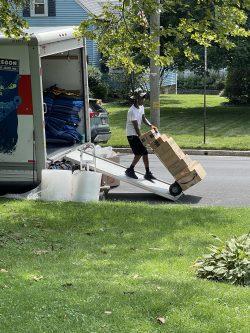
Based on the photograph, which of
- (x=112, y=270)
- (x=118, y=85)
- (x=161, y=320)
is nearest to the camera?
(x=161, y=320)

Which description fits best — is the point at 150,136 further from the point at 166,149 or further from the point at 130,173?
the point at 130,173

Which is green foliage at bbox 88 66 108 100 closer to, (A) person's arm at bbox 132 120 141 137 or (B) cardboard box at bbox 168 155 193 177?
(A) person's arm at bbox 132 120 141 137

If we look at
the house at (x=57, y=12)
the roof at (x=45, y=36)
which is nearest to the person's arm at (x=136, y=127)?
the roof at (x=45, y=36)

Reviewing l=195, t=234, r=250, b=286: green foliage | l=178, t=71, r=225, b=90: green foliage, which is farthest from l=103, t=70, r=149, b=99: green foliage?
l=195, t=234, r=250, b=286: green foliage

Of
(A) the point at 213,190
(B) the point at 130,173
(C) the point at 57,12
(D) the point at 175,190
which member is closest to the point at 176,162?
(D) the point at 175,190

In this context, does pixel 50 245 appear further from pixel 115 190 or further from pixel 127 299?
pixel 115 190

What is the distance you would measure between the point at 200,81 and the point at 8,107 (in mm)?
35211

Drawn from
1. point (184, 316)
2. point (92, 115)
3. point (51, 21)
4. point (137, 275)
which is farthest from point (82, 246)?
point (51, 21)

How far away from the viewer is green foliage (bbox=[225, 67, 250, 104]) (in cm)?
3074

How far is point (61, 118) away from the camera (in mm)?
12414

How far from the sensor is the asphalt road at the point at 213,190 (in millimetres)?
11633

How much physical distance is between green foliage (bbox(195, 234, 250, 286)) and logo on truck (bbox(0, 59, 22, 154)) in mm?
5410

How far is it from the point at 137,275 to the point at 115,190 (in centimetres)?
698

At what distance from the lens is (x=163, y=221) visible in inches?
351
